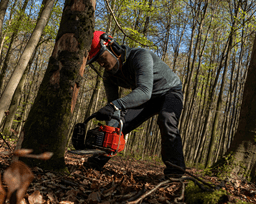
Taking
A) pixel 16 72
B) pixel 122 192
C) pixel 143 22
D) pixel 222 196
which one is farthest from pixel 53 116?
pixel 143 22

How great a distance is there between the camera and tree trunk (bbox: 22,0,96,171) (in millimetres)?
2129

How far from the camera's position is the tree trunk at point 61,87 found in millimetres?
2129

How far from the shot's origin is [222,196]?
Answer: 1506mm

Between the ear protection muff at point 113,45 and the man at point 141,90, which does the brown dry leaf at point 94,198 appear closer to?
the man at point 141,90

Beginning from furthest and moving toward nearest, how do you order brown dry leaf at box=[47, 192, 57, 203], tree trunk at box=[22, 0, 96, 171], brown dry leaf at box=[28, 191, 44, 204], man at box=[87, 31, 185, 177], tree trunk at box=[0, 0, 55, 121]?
1. tree trunk at box=[0, 0, 55, 121]
2. man at box=[87, 31, 185, 177]
3. tree trunk at box=[22, 0, 96, 171]
4. brown dry leaf at box=[47, 192, 57, 203]
5. brown dry leaf at box=[28, 191, 44, 204]

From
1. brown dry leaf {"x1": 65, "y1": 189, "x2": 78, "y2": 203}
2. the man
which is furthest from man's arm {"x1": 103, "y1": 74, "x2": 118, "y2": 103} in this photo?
brown dry leaf {"x1": 65, "y1": 189, "x2": 78, "y2": 203}

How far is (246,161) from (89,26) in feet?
9.99

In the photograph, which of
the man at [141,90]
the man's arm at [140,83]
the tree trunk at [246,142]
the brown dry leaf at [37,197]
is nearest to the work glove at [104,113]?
the man at [141,90]

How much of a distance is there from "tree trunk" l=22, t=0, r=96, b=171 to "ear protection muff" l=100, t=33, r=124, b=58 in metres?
0.44

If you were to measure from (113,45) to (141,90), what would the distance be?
0.88 metres

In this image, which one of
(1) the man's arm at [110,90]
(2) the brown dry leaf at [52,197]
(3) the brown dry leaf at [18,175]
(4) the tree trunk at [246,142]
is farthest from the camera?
(1) the man's arm at [110,90]

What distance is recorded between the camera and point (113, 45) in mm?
2916

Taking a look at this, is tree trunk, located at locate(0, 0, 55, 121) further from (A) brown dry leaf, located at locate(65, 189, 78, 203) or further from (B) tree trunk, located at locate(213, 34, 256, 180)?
(B) tree trunk, located at locate(213, 34, 256, 180)

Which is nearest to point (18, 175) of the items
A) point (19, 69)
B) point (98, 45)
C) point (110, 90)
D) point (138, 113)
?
point (98, 45)
